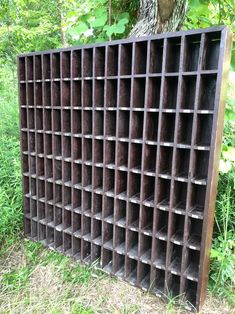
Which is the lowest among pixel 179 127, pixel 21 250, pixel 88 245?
pixel 21 250

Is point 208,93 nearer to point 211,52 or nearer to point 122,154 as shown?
point 211,52

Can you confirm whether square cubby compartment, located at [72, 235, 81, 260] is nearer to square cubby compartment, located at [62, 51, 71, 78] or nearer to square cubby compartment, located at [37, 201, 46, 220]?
Answer: square cubby compartment, located at [37, 201, 46, 220]

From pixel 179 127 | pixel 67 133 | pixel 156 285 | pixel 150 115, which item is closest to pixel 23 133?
pixel 67 133

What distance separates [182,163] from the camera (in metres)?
1.58

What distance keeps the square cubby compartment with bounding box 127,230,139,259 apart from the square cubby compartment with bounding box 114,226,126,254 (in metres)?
0.05

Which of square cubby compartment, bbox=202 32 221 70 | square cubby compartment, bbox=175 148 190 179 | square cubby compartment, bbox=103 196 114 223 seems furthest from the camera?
square cubby compartment, bbox=103 196 114 223

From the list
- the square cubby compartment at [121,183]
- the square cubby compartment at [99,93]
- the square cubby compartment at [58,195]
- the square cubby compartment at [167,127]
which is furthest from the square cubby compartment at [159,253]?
the square cubby compartment at [99,93]

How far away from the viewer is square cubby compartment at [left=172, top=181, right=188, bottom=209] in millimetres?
1536

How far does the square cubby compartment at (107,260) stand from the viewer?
1.85m

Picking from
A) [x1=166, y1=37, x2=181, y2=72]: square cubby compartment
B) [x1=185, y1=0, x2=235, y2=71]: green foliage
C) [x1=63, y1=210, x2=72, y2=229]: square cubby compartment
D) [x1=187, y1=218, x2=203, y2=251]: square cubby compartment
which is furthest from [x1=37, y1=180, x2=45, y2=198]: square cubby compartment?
[x1=185, y1=0, x2=235, y2=71]: green foliage

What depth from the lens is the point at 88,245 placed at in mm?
1979

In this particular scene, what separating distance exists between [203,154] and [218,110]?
293 mm

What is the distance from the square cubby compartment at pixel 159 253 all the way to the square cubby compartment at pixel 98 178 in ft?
1.65

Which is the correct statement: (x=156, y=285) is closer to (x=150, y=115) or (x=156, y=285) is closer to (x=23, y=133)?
(x=150, y=115)
